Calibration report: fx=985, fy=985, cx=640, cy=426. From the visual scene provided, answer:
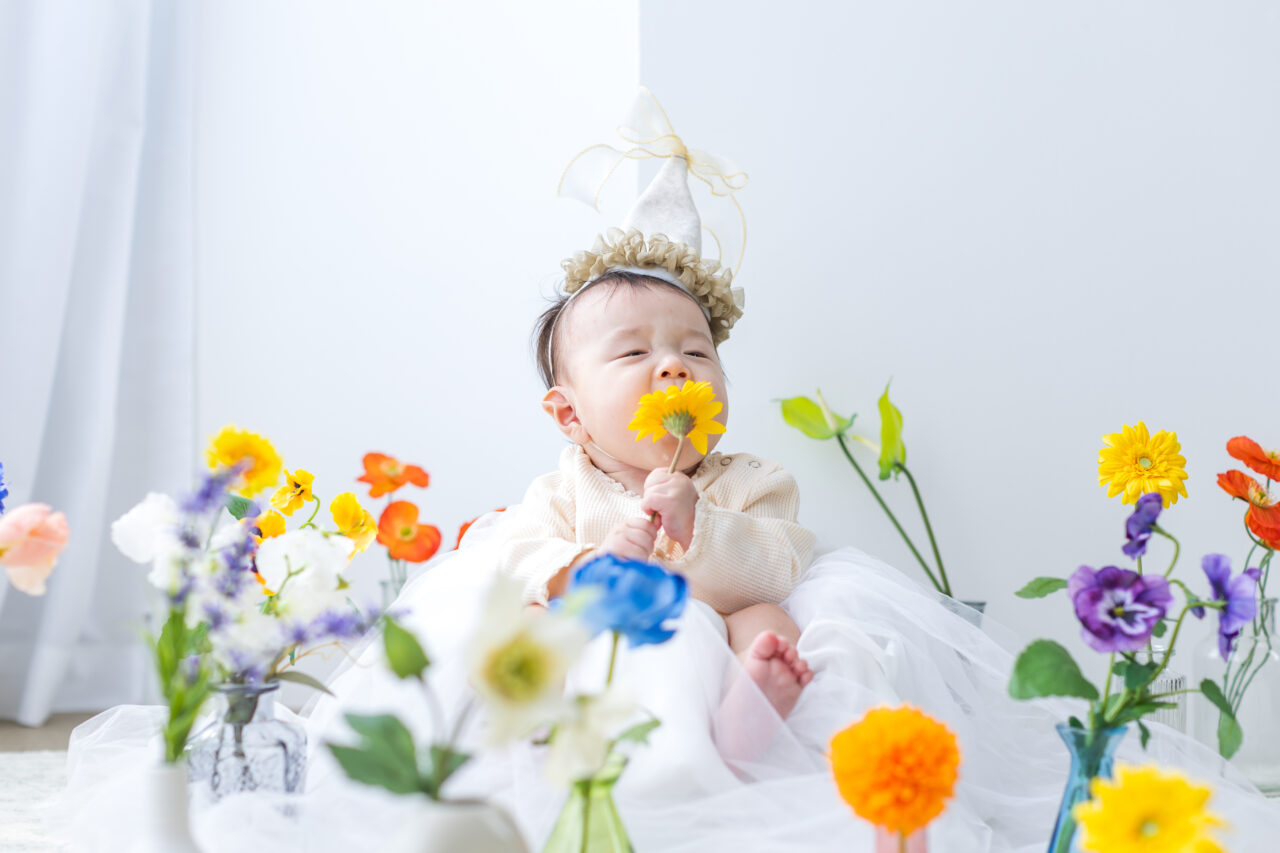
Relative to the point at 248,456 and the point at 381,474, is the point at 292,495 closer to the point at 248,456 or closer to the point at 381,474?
the point at 381,474

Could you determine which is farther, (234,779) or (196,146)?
(196,146)

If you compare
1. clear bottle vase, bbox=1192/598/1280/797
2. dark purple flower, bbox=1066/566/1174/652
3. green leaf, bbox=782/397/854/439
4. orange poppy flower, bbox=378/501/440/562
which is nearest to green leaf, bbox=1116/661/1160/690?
dark purple flower, bbox=1066/566/1174/652

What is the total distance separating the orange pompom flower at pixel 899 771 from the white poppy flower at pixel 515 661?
0.63 feet

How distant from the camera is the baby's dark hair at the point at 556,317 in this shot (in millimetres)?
1399

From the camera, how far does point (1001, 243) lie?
1.67m

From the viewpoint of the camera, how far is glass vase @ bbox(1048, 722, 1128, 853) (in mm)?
644

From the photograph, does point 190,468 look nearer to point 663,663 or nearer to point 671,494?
point 671,494

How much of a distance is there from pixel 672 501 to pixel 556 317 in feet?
1.70

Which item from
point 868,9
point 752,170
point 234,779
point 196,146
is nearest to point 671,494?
point 234,779

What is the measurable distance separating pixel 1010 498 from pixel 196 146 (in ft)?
5.60

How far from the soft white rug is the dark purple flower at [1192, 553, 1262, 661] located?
3.48ft

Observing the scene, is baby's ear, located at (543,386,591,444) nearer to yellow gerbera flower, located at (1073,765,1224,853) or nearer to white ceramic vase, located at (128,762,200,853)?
white ceramic vase, located at (128,762,200,853)

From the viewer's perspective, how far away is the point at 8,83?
1867mm

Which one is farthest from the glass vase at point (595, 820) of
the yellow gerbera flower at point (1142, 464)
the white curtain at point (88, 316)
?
the white curtain at point (88, 316)
